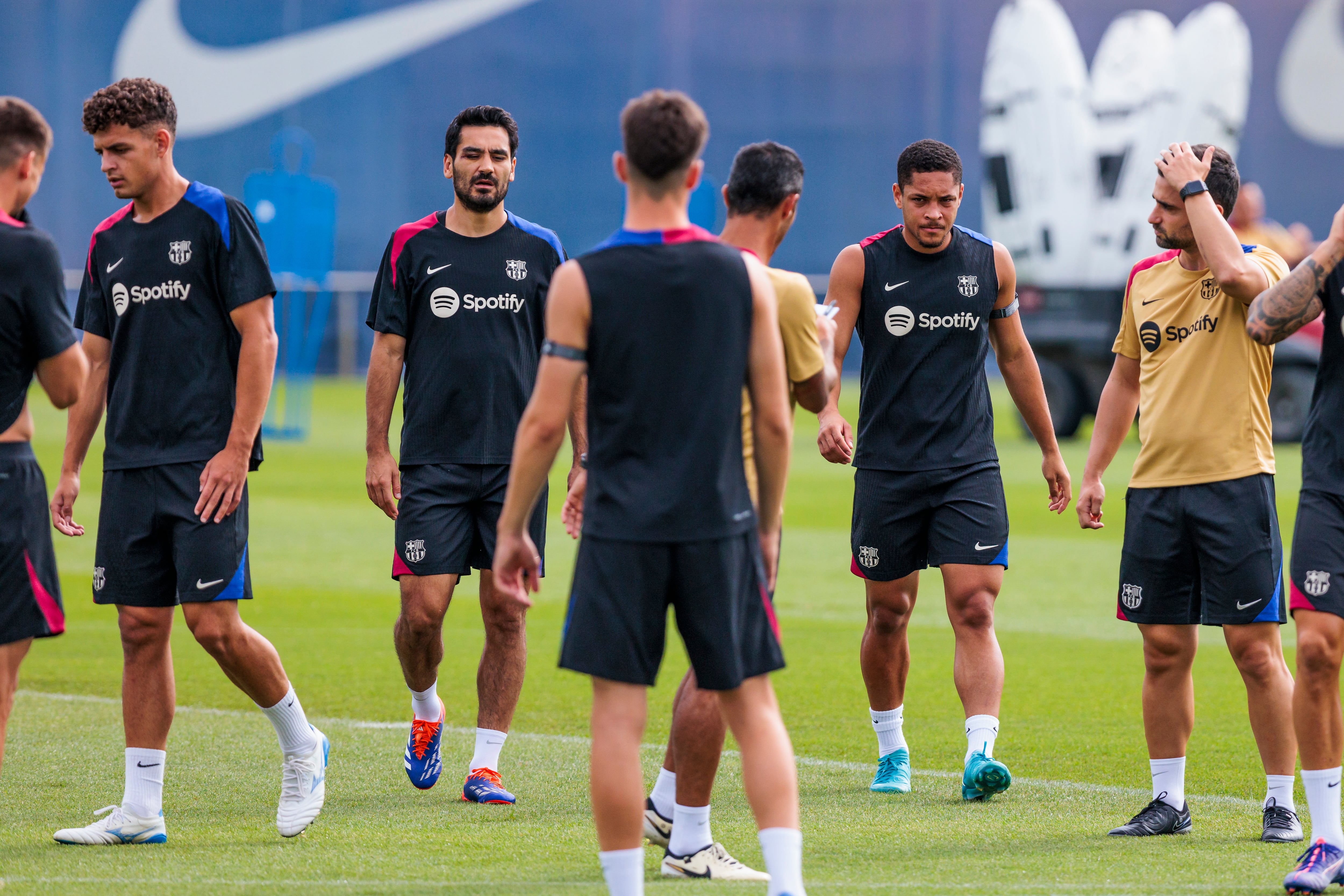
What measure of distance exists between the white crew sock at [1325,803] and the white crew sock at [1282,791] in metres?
0.33

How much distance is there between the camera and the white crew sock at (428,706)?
6051mm

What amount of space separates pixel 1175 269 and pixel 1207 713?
2947 millimetres

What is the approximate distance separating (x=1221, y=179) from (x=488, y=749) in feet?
10.5

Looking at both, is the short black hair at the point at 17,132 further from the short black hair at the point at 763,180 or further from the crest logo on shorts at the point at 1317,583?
the crest logo on shorts at the point at 1317,583

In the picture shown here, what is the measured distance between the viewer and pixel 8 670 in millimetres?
4559

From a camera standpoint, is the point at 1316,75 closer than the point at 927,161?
No

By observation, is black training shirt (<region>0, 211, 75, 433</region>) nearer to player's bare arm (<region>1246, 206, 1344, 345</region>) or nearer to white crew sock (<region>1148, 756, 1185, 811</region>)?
player's bare arm (<region>1246, 206, 1344, 345</region>)

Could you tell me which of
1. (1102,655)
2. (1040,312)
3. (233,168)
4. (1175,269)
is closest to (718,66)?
(233,168)

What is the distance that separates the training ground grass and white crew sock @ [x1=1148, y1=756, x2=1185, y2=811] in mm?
130

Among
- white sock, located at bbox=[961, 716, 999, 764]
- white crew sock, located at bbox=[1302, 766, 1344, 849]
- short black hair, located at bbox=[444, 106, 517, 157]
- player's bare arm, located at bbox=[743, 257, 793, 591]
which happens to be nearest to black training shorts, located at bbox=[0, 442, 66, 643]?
player's bare arm, located at bbox=[743, 257, 793, 591]

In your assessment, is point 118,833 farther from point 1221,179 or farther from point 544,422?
point 1221,179

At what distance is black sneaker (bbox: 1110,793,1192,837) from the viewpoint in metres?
5.24

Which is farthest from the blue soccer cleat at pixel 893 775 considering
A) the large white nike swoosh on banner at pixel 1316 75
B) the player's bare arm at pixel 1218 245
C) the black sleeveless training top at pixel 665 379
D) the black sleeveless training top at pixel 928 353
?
the large white nike swoosh on banner at pixel 1316 75

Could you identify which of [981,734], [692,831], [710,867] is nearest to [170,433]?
[692,831]
